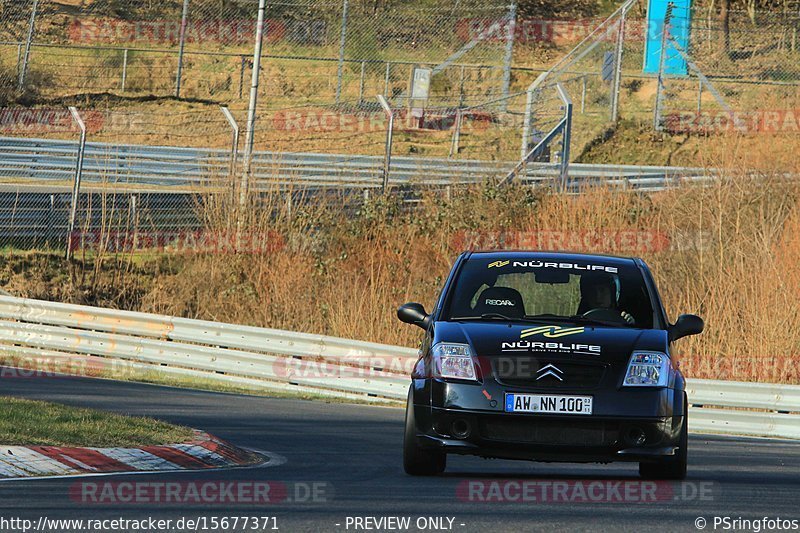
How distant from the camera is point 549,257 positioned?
412 inches

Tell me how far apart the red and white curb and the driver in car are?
275 centimetres

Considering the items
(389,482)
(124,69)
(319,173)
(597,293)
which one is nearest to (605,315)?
(597,293)

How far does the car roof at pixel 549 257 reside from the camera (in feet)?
34.3

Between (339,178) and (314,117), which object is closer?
(339,178)

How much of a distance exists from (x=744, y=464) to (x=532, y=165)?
1593 centimetres

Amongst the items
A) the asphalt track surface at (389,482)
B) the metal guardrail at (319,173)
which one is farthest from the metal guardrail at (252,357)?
the metal guardrail at (319,173)

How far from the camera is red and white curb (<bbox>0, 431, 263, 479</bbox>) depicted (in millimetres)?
9539

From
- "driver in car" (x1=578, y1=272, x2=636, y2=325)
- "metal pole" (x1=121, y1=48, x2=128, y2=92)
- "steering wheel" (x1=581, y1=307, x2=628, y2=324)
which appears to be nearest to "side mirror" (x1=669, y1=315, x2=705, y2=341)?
"steering wheel" (x1=581, y1=307, x2=628, y2=324)

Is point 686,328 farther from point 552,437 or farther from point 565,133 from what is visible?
point 565,133

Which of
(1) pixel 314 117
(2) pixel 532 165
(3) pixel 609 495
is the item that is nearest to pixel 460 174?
(2) pixel 532 165

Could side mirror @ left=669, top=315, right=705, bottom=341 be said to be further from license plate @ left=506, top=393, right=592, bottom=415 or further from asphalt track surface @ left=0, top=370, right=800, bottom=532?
license plate @ left=506, top=393, right=592, bottom=415

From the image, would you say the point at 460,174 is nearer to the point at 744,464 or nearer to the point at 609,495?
the point at 744,464

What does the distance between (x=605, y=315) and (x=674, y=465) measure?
3.71ft

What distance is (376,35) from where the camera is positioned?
145ft
